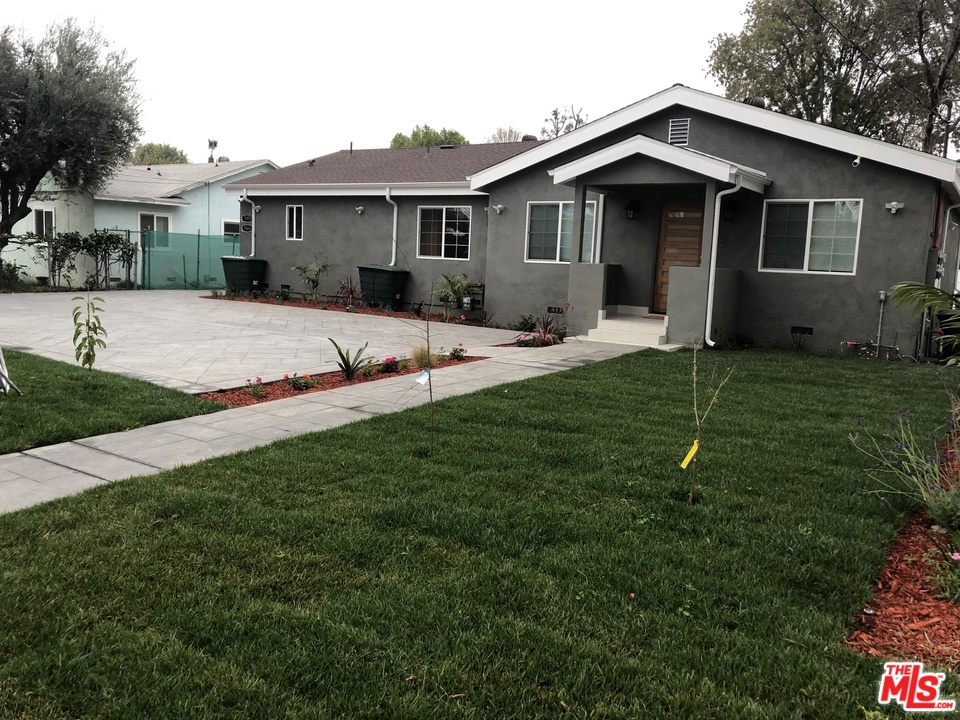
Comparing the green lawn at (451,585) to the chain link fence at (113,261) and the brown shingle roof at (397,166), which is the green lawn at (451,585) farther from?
the chain link fence at (113,261)

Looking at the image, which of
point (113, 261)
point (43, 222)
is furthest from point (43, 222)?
point (113, 261)

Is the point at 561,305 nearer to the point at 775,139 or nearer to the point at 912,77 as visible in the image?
the point at 775,139

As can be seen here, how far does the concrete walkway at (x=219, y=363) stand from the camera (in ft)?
16.5

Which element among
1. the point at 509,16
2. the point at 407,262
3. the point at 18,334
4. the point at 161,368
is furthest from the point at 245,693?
the point at 407,262

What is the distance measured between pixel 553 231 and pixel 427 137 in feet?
140

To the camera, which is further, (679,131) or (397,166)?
(397,166)

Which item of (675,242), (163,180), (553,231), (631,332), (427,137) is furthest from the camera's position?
(427,137)

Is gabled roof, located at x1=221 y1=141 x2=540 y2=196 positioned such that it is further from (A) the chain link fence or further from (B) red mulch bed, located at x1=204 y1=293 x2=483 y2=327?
(A) the chain link fence

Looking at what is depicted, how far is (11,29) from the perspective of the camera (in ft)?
61.3

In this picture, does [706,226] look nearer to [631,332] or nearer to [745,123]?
[631,332]

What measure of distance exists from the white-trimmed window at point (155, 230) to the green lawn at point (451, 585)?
2026 centimetres

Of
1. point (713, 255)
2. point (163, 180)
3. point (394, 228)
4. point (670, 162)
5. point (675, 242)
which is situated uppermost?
point (163, 180)

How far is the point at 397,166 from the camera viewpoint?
Result: 1953 centimetres

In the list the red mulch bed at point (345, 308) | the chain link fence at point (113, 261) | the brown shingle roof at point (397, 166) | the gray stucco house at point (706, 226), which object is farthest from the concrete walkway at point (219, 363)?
the brown shingle roof at point (397, 166)
